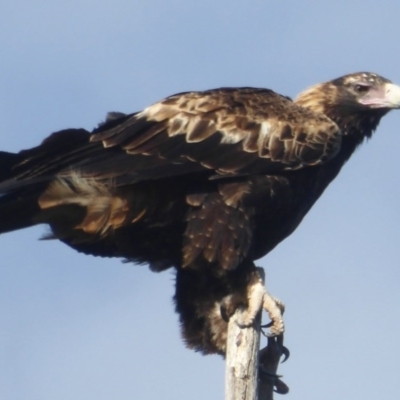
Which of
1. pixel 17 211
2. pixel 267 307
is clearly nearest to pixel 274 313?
pixel 267 307

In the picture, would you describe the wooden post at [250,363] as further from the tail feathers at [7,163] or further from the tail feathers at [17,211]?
the tail feathers at [7,163]

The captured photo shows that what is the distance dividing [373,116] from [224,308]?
2.23 meters

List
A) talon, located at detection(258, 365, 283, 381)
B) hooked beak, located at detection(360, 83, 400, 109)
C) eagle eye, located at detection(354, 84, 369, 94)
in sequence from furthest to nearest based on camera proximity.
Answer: eagle eye, located at detection(354, 84, 369, 94)
hooked beak, located at detection(360, 83, 400, 109)
talon, located at detection(258, 365, 283, 381)

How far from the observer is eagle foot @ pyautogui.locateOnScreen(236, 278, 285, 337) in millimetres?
9242

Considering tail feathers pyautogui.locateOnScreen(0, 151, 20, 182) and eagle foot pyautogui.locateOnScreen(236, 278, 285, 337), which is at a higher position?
tail feathers pyautogui.locateOnScreen(0, 151, 20, 182)

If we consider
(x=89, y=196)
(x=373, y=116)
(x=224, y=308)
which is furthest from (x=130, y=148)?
(x=373, y=116)

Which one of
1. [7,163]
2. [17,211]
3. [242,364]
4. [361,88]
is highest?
[361,88]

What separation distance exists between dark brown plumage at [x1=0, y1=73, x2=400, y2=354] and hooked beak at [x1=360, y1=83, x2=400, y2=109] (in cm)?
66

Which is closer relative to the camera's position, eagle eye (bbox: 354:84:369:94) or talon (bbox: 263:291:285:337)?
talon (bbox: 263:291:285:337)

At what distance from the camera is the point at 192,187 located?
31.9 feet

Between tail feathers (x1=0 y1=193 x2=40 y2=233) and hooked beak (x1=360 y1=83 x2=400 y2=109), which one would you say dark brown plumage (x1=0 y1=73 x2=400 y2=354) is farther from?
hooked beak (x1=360 y1=83 x2=400 y2=109)

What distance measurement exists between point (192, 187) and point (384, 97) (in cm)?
205

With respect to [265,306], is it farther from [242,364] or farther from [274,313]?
[242,364]

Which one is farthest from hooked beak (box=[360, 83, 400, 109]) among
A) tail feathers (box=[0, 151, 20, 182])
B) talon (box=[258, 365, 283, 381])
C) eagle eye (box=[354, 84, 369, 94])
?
tail feathers (box=[0, 151, 20, 182])
